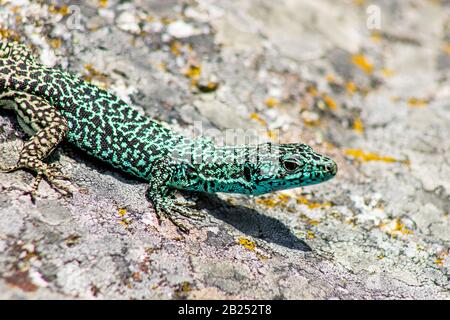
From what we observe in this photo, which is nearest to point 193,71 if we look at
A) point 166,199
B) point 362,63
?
point 166,199

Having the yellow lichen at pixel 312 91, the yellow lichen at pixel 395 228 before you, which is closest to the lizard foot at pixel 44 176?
the yellow lichen at pixel 395 228

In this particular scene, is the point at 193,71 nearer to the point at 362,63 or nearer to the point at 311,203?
the point at 311,203

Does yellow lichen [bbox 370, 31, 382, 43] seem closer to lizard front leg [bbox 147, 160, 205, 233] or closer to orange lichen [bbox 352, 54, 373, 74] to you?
orange lichen [bbox 352, 54, 373, 74]

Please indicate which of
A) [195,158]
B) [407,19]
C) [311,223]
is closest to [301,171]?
[311,223]

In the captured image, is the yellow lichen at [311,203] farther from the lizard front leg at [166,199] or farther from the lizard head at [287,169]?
the lizard front leg at [166,199]

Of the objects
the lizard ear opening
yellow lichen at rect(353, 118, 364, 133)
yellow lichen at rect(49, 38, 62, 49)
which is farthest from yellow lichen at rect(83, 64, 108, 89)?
yellow lichen at rect(353, 118, 364, 133)
